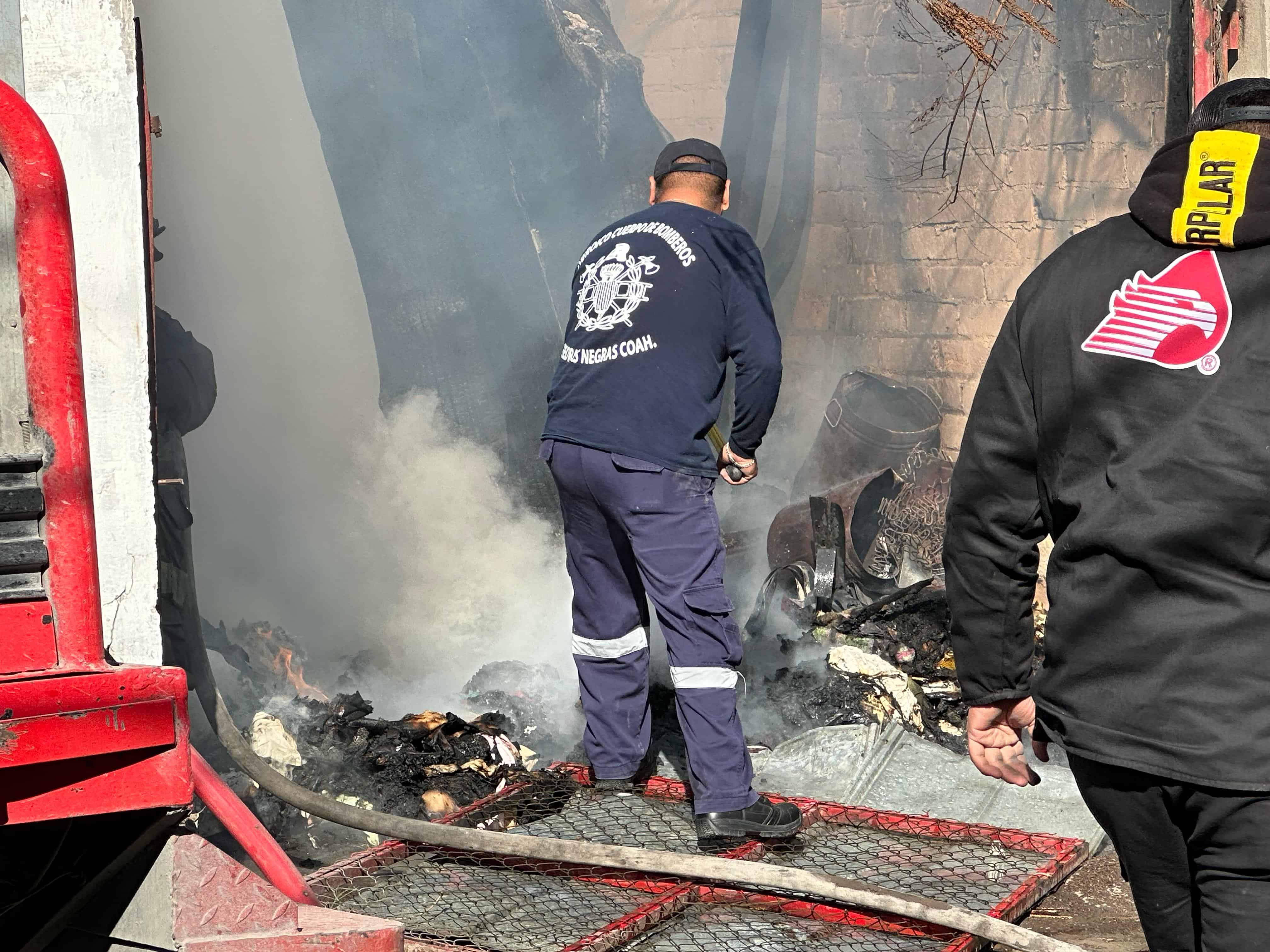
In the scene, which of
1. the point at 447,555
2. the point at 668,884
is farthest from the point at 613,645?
the point at 447,555

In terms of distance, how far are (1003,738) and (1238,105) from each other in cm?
108

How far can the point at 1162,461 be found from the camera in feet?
5.81

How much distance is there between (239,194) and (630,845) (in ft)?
11.0

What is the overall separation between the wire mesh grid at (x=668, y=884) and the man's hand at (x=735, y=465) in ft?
3.46

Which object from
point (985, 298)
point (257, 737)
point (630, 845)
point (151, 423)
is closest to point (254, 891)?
point (151, 423)

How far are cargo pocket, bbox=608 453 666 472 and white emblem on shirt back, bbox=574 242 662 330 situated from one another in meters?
0.41

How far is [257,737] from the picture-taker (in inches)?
175

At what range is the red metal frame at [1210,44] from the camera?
5.69m

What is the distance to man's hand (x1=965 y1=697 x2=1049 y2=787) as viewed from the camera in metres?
2.11

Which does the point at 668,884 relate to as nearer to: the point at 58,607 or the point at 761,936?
the point at 761,936

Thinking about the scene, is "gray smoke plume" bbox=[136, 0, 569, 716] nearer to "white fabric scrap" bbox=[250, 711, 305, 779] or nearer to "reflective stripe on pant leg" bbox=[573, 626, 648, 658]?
"white fabric scrap" bbox=[250, 711, 305, 779]

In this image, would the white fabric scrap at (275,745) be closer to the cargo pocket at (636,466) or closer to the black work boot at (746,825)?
the black work boot at (746,825)

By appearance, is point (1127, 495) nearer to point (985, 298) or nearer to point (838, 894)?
point (838, 894)

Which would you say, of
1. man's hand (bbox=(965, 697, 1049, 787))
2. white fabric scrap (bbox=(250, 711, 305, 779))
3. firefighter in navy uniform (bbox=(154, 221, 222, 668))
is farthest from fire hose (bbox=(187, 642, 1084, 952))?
man's hand (bbox=(965, 697, 1049, 787))
